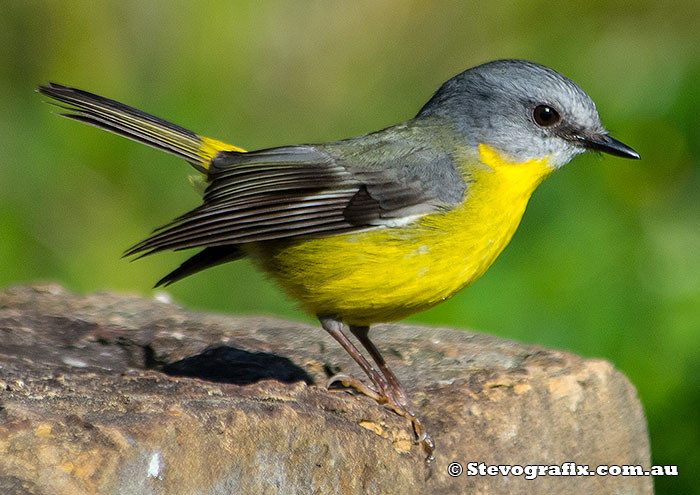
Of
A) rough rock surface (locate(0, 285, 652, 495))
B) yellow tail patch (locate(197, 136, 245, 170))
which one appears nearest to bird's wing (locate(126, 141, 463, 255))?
yellow tail patch (locate(197, 136, 245, 170))

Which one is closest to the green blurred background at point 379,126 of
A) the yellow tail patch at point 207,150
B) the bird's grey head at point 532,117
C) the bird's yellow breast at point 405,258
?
the yellow tail patch at point 207,150

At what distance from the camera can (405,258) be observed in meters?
4.05

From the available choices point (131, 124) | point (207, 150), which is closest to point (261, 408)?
point (207, 150)

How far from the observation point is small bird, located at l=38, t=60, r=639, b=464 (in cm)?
410

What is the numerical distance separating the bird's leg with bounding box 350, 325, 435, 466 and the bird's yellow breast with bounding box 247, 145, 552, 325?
0.92 feet


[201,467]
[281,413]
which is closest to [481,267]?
[281,413]

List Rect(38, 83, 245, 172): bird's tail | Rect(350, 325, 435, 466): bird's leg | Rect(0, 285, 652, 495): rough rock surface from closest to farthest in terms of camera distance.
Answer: Rect(0, 285, 652, 495): rough rock surface → Rect(350, 325, 435, 466): bird's leg → Rect(38, 83, 245, 172): bird's tail

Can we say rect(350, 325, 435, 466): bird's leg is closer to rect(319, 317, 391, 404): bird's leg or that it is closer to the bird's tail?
rect(319, 317, 391, 404): bird's leg

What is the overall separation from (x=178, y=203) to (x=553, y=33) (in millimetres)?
3616

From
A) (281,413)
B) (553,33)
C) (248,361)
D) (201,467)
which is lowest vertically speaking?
(201,467)

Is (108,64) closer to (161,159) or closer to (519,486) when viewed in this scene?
(161,159)

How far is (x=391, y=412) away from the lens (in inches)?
157

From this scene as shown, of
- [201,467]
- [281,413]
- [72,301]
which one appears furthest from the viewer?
[72,301]

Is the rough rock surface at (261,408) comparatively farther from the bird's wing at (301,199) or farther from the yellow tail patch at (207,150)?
the yellow tail patch at (207,150)
